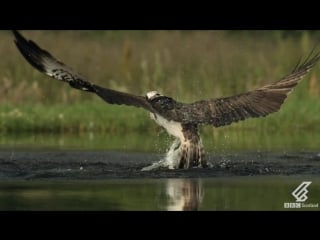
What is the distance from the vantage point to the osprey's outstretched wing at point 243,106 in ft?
41.5

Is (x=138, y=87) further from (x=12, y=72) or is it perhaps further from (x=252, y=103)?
(x=252, y=103)

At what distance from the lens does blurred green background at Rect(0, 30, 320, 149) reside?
1944 centimetres

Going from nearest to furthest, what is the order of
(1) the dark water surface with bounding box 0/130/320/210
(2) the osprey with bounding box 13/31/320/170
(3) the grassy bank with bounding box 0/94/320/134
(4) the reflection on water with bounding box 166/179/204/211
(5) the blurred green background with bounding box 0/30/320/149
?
(4) the reflection on water with bounding box 166/179/204/211
(1) the dark water surface with bounding box 0/130/320/210
(2) the osprey with bounding box 13/31/320/170
(3) the grassy bank with bounding box 0/94/320/134
(5) the blurred green background with bounding box 0/30/320/149

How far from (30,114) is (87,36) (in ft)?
17.7

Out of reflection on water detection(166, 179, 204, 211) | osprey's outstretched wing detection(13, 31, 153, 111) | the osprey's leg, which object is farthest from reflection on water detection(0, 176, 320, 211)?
osprey's outstretched wing detection(13, 31, 153, 111)

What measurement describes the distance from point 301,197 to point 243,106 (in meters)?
2.06

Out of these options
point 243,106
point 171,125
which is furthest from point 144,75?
point 171,125

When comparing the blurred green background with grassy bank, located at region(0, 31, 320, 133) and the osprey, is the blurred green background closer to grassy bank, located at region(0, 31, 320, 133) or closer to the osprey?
grassy bank, located at region(0, 31, 320, 133)

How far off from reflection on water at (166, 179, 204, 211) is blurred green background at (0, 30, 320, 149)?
726cm

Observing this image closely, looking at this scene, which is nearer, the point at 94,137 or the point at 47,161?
the point at 47,161

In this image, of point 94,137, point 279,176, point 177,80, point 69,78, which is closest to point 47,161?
point 69,78

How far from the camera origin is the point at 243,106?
12.8 meters
